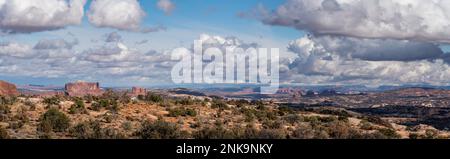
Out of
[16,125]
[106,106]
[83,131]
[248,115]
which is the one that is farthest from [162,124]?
[106,106]

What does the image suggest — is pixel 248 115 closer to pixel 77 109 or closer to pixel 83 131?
pixel 77 109

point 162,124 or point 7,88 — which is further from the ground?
point 7,88

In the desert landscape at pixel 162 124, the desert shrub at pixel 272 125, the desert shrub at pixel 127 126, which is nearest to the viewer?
the desert landscape at pixel 162 124

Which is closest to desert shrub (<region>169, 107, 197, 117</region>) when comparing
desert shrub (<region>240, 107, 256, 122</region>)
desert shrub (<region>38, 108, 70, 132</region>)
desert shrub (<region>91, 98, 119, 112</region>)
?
desert shrub (<region>240, 107, 256, 122</region>)

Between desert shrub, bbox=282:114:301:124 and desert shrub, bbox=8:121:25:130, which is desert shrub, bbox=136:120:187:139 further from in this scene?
desert shrub, bbox=282:114:301:124

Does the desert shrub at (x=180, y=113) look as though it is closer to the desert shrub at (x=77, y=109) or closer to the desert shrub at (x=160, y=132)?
the desert shrub at (x=77, y=109)

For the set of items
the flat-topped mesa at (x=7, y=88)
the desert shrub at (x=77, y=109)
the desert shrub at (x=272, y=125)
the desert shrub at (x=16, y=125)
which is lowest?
the desert shrub at (x=272, y=125)

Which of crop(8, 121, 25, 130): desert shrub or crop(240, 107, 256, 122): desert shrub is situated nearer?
crop(8, 121, 25, 130): desert shrub

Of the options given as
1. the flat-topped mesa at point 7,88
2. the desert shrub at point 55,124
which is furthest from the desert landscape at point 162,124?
the flat-topped mesa at point 7,88

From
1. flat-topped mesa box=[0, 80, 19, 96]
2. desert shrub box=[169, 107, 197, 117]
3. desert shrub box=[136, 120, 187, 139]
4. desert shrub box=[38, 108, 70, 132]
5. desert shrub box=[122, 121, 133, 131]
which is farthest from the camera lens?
flat-topped mesa box=[0, 80, 19, 96]

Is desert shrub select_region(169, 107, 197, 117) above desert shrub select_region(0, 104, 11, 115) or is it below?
below

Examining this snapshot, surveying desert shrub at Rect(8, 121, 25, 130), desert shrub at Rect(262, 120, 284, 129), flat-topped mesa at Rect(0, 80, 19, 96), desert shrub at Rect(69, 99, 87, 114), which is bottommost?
desert shrub at Rect(262, 120, 284, 129)

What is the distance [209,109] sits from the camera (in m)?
57.2
